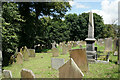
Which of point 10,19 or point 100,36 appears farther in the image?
point 100,36

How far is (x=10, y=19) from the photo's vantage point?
8.58 metres

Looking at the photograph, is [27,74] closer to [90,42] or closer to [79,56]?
[79,56]

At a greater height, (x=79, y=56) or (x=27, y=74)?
(x=79, y=56)

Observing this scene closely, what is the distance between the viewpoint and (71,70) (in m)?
3.34

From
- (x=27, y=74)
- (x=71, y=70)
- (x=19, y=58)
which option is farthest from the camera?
(x=19, y=58)

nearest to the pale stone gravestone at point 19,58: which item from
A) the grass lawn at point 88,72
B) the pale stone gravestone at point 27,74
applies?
the grass lawn at point 88,72

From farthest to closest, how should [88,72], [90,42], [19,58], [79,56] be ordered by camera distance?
[90,42]
[19,58]
[88,72]
[79,56]

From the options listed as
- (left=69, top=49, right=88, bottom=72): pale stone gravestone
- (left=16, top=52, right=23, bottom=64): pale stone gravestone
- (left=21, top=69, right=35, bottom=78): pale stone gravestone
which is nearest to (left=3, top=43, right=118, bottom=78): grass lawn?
(left=16, top=52, right=23, bottom=64): pale stone gravestone

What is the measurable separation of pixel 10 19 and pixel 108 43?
11.6m

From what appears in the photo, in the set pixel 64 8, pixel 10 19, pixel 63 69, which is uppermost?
pixel 64 8

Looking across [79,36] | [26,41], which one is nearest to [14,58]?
[26,41]

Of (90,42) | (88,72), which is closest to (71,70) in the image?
(88,72)

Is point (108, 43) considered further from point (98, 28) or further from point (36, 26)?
point (98, 28)

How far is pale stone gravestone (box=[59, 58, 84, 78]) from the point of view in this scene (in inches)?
129
